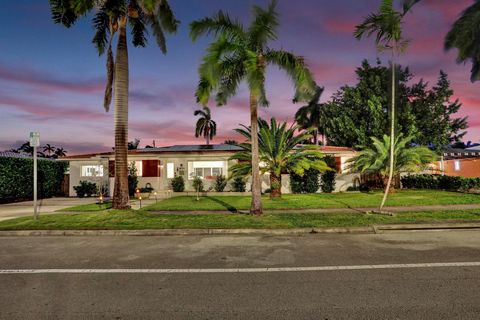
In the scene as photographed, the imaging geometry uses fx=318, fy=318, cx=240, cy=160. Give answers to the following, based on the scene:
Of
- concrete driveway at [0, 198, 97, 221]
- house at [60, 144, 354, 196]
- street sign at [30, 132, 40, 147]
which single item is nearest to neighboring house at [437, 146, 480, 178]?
house at [60, 144, 354, 196]

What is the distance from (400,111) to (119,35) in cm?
2504

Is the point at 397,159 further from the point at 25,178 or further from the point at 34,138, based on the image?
the point at 25,178

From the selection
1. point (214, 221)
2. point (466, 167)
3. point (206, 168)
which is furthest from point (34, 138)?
point (466, 167)

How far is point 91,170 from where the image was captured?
2480cm

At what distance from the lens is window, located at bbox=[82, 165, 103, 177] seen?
24625 mm

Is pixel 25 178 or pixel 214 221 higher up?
pixel 25 178

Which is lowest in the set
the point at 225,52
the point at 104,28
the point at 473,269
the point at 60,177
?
the point at 473,269

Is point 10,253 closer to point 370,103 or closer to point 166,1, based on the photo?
point 166,1

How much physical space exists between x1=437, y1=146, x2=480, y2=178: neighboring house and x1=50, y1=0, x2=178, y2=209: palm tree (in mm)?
27204

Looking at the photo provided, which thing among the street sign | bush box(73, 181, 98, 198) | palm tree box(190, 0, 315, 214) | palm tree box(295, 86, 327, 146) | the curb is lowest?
the curb

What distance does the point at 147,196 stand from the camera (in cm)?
2155

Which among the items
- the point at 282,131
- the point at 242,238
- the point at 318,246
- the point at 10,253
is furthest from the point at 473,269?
the point at 282,131

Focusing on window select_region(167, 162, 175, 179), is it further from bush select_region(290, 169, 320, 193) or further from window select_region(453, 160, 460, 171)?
window select_region(453, 160, 460, 171)

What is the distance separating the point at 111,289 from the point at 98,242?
3.88m
